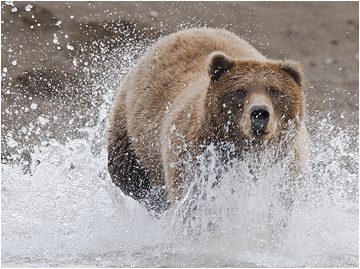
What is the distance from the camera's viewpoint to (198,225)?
439cm

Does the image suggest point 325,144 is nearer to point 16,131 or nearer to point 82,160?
point 82,160

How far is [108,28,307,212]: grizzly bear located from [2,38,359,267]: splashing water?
0.74 ft

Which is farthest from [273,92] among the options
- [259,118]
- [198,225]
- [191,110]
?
[198,225]

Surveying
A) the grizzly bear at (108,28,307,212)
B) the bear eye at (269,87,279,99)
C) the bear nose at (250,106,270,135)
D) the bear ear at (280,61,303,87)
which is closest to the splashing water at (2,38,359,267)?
the grizzly bear at (108,28,307,212)

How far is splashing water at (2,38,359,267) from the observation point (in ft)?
12.8

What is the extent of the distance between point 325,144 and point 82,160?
133 inches

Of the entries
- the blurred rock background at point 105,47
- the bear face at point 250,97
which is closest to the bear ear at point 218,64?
the bear face at point 250,97

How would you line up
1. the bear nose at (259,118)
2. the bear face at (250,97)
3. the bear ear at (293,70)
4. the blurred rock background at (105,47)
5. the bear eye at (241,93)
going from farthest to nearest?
the blurred rock background at (105,47)
the bear ear at (293,70)
the bear eye at (241,93)
the bear face at (250,97)
the bear nose at (259,118)

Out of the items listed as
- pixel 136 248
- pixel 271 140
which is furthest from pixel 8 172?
pixel 271 140

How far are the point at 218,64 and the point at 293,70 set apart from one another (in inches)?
25.7

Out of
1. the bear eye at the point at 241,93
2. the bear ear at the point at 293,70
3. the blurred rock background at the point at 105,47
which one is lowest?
the bear eye at the point at 241,93

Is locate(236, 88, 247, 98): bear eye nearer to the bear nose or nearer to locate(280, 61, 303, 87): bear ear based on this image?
the bear nose

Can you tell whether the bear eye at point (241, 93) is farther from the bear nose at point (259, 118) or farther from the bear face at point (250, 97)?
the bear nose at point (259, 118)

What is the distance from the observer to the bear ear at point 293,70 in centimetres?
402
